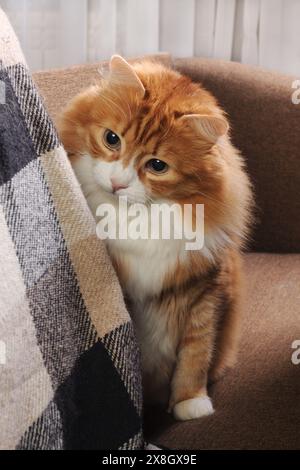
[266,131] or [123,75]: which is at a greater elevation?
[123,75]

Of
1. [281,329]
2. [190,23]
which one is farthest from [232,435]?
[190,23]

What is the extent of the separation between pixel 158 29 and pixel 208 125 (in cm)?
91

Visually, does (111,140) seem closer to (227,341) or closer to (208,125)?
(208,125)

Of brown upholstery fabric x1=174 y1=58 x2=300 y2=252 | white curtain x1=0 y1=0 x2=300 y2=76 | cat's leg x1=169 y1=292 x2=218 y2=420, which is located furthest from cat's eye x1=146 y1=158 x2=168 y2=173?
white curtain x1=0 y1=0 x2=300 y2=76

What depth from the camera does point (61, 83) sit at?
4.50ft

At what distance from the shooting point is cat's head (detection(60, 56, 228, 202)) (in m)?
1.00

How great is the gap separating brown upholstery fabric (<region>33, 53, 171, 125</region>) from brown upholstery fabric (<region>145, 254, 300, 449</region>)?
0.57 metres

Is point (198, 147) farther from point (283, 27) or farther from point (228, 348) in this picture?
point (283, 27)

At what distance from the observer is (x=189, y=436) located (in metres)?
1.04

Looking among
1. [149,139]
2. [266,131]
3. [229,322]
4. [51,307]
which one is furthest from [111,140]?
[266,131]

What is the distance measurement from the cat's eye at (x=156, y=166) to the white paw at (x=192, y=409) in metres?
0.38

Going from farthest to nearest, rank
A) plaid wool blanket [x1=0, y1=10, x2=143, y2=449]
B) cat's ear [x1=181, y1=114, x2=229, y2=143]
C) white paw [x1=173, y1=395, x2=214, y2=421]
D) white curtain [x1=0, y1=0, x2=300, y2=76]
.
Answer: white curtain [x1=0, y1=0, x2=300, y2=76]
white paw [x1=173, y1=395, x2=214, y2=421]
cat's ear [x1=181, y1=114, x2=229, y2=143]
plaid wool blanket [x1=0, y1=10, x2=143, y2=449]

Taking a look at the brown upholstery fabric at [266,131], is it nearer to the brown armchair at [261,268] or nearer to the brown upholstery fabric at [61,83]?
the brown armchair at [261,268]

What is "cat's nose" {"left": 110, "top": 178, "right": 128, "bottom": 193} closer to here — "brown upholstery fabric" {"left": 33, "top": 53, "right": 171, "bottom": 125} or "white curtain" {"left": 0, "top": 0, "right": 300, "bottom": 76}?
"brown upholstery fabric" {"left": 33, "top": 53, "right": 171, "bottom": 125}
